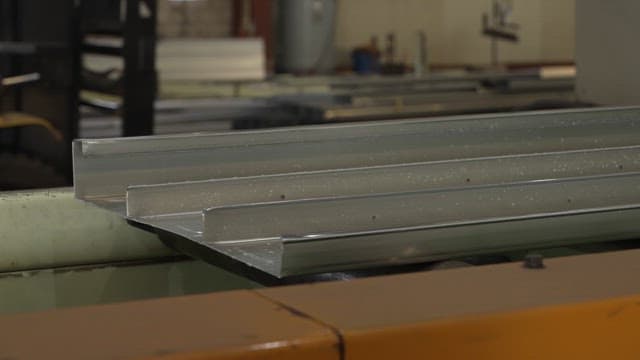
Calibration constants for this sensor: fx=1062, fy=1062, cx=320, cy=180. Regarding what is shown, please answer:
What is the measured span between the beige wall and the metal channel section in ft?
20.0

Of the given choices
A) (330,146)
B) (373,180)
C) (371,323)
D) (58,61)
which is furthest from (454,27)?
(371,323)

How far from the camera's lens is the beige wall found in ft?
25.3

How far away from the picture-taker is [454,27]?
803cm

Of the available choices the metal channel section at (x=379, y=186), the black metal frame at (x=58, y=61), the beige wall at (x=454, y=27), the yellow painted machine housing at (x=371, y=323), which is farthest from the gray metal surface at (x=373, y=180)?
the beige wall at (x=454, y=27)

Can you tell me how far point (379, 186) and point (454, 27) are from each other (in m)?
6.77

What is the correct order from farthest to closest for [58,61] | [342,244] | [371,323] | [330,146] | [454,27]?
[454,27] → [58,61] → [330,146] → [342,244] → [371,323]

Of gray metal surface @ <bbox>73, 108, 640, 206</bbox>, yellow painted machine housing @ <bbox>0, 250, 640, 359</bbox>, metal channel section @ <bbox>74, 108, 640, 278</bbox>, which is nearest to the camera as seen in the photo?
yellow painted machine housing @ <bbox>0, 250, 640, 359</bbox>

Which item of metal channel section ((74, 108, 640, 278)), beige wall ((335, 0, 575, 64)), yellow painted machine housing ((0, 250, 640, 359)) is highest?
beige wall ((335, 0, 575, 64))

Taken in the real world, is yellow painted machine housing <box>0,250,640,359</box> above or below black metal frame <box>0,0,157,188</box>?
below

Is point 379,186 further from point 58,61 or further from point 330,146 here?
point 58,61

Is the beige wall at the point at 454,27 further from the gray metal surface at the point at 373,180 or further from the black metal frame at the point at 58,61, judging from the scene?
the gray metal surface at the point at 373,180

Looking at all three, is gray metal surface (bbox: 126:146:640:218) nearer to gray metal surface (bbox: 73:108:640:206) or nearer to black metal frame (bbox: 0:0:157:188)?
gray metal surface (bbox: 73:108:640:206)

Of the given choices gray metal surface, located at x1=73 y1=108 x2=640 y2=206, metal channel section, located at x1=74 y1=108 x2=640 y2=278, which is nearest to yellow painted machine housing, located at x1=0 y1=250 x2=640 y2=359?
metal channel section, located at x1=74 y1=108 x2=640 y2=278

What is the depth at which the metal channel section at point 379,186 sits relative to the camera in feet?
3.88
